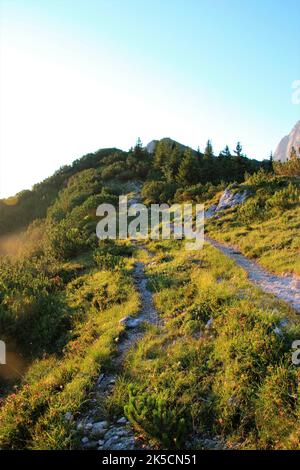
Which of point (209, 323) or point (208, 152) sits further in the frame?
point (208, 152)

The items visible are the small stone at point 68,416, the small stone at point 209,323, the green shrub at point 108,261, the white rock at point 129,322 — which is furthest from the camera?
the green shrub at point 108,261

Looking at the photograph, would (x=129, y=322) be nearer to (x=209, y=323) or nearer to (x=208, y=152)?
(x=209, y=323)

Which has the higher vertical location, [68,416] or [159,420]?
[159,420]

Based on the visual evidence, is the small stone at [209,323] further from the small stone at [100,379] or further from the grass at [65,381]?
the small stone at [100,379]

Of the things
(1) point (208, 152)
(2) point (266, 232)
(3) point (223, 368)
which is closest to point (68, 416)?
(3) point (223, 368)

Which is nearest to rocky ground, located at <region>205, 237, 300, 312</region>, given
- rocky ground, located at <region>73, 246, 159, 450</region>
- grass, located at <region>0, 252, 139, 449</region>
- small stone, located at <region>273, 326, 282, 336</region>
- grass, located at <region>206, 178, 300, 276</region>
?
grass, located at <region>206, 178, 300, 276</region>

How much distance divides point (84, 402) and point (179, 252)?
36.7ft

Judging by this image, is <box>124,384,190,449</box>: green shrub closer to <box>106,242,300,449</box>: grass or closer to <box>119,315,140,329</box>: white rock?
<box>106,242,300,449</box>: grass

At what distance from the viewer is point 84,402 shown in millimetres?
6699

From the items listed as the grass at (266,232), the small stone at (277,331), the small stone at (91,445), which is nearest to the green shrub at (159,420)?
the small stone at (91,445)

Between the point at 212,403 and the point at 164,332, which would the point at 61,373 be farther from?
the point at 212,403
